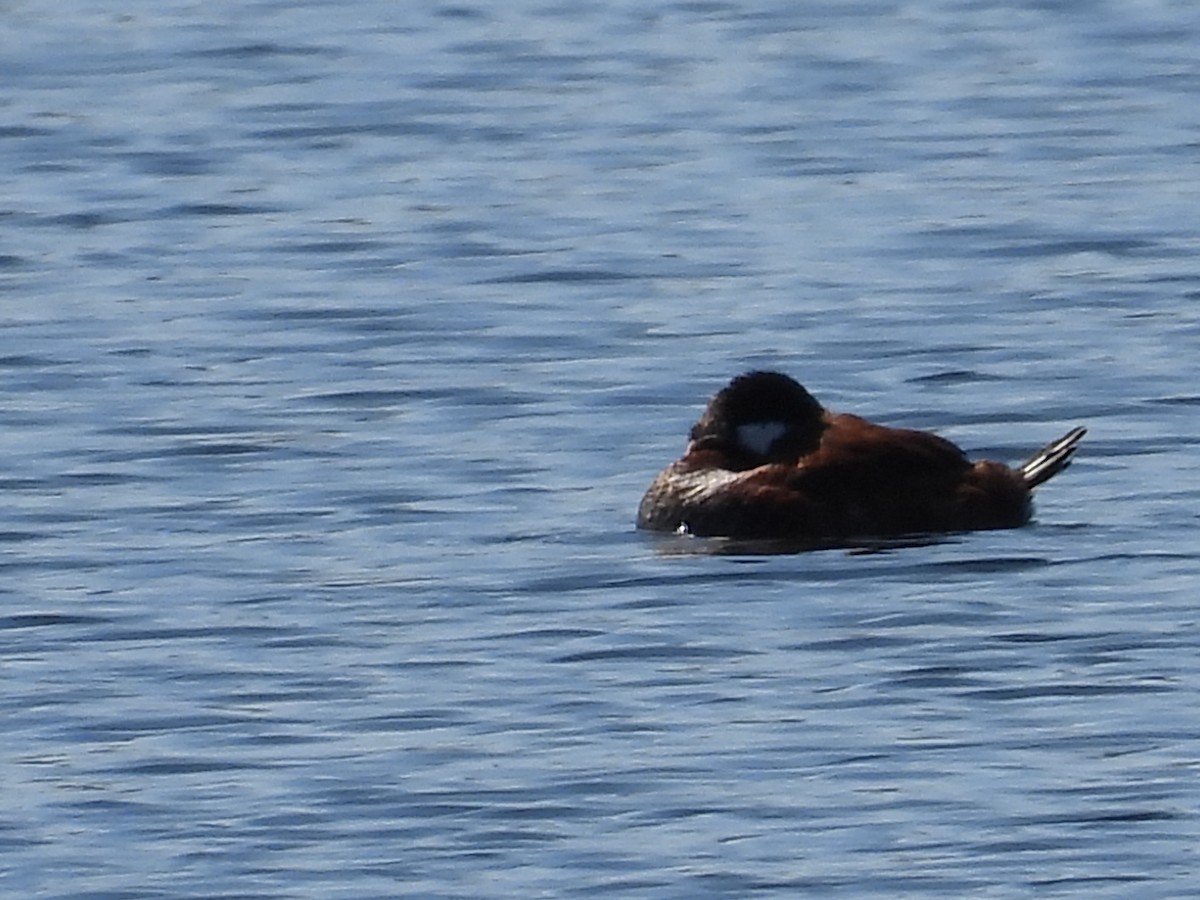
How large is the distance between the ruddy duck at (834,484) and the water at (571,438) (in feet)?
0.53

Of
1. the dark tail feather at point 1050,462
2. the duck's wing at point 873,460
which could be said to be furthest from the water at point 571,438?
the duck's wing at point 873,460

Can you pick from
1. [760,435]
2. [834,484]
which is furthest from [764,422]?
[834,484]

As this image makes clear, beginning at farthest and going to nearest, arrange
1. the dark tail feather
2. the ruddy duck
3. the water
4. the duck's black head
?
the duck's black head, the dark tail feather, the ruddy duck, the water

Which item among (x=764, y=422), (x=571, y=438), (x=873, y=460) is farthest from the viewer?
(x=571, y=438)

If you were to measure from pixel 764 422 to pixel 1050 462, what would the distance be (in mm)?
977

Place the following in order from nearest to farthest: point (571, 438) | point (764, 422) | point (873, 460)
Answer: point (873, 460)
point (764, 422)
point (571, 438)

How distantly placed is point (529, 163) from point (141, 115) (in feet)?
9.23

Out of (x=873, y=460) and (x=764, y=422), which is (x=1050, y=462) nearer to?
(x=873, y=460)

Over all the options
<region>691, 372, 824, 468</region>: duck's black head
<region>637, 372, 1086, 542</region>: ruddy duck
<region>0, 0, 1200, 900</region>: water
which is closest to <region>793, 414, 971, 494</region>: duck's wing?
<region>637, 372, 1086, 542</region>: ruddy duck

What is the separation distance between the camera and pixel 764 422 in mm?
13648

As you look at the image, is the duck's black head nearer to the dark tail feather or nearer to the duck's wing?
the duck's wing

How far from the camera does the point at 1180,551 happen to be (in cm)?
1226

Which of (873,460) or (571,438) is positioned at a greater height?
(873,460)

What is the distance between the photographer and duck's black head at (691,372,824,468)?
44.6 feet
